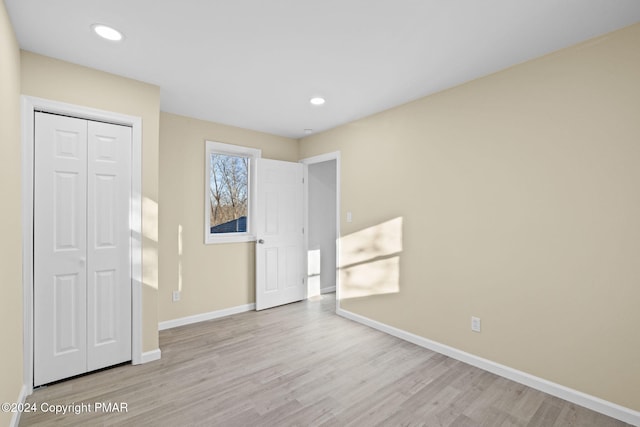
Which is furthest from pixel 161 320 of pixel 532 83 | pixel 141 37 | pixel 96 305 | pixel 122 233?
pixel 532 83

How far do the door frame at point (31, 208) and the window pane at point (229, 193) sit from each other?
127 centimetres

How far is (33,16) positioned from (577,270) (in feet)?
13.1

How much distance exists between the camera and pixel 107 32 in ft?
6.66

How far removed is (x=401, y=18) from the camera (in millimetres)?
1876

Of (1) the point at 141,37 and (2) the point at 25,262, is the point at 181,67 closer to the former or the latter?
(1) the point at 141,37

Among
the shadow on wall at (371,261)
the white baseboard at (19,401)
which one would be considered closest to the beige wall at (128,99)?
the white baseboard at (19,401)

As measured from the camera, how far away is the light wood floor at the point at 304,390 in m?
1.98

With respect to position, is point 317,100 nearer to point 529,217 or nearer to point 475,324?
point 529,217

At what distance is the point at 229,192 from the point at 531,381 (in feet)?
12.5

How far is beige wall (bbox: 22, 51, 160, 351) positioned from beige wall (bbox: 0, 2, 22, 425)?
156 mm

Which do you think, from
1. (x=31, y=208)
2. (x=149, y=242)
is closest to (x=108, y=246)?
(x=149, y=242)

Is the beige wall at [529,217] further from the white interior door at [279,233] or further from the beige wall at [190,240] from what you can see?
the beige wall at [190,240]

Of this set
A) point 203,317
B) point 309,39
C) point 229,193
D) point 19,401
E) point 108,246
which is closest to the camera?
point 19,401

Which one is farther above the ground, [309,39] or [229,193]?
[309,39]
